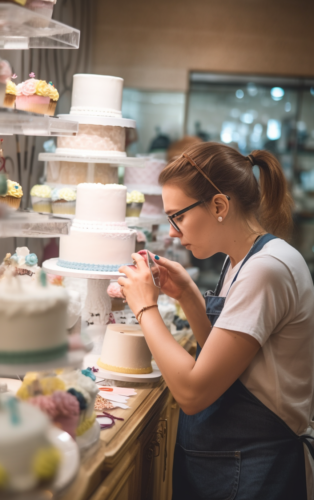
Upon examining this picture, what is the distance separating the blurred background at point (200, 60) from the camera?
183 inches

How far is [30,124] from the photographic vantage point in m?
1.48

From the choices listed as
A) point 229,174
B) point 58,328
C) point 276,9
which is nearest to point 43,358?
point 58,328

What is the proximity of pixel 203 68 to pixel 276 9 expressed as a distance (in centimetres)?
76

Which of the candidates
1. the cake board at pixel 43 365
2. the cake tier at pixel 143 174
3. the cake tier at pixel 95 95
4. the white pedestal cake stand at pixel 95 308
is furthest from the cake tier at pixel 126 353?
the cake tier at pixel 143 174

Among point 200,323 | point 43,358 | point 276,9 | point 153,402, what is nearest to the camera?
point 43,358

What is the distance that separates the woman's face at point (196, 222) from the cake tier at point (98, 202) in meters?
0.44

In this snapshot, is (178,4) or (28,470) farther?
(178,4)

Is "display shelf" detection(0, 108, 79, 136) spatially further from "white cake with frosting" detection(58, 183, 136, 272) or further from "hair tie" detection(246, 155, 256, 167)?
"hair tie" detection(246, 155, 256, 167)

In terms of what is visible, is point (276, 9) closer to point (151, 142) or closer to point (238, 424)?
point (151, 142)

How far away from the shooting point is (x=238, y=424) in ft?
5.43

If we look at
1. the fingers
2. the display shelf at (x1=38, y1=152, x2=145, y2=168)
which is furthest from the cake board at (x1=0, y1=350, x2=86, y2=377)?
the display shelf at (x1=38, y1=152, x2=145, y2=168)

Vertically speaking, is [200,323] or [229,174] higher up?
[229,174]

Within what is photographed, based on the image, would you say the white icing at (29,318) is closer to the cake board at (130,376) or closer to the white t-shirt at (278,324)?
the white t-shirt at (278,324)

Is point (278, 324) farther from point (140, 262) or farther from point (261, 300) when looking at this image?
point (140, 262)
